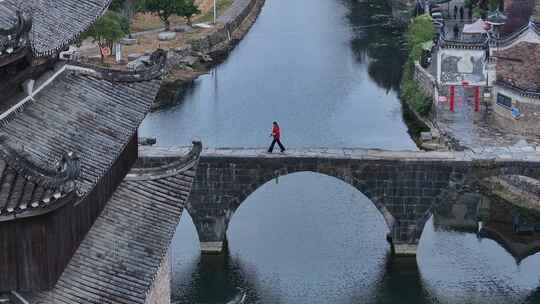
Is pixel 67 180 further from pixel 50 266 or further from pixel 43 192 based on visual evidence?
pixel 50 266

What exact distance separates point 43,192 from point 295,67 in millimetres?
60804

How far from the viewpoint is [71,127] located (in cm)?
2003

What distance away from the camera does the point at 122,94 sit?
22578mm

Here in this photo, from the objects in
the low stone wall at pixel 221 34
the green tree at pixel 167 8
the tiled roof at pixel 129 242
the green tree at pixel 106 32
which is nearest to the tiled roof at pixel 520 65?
the low stone wall at pixel 221 34

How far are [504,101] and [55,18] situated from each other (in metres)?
38.9

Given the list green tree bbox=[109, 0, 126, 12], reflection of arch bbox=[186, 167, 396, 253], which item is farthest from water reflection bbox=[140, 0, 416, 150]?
reflection of arch bbox=[186, 167, 396, 253]

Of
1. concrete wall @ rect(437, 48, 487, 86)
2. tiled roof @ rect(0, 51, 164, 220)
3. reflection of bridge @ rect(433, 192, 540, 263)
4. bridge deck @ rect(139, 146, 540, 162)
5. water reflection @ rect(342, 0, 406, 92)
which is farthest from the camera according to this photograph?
water reflection @ rect(342, 0, 406, 92)

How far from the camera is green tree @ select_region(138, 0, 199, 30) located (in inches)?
3162

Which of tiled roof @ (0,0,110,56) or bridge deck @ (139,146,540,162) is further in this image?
bridge deck @ (139,146,540,162)

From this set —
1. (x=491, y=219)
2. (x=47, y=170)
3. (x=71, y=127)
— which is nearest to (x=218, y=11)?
(x=491, y=219)

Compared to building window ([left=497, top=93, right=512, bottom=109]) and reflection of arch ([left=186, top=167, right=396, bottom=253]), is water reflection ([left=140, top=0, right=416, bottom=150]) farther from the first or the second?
reflection of arch ([left=186, top=167, right=396, bottom=253])

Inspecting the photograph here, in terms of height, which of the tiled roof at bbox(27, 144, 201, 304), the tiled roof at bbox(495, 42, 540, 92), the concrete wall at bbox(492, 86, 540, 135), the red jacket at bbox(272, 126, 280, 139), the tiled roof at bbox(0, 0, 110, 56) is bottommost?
the concrete wall at bbox(492, 86, 540, 135)

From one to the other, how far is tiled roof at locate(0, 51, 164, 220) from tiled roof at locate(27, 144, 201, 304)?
175 cm

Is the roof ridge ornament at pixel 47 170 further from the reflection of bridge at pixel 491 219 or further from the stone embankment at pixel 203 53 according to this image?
the stone embankment at pixel 203 53
